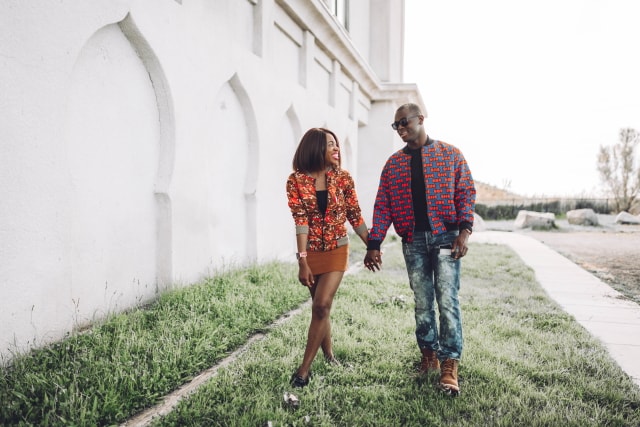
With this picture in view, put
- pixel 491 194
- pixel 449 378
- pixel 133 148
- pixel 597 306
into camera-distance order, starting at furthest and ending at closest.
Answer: pixel 491 194 < pixel 597 306 < pixel 133 148 < pixel 449 378

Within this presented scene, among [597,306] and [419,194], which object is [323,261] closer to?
[419,194]

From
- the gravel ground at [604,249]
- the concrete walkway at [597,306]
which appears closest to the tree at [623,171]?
the gravel ground at [604,249]

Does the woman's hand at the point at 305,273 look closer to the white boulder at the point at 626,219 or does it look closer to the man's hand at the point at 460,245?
the man's hand at the point at 460,245

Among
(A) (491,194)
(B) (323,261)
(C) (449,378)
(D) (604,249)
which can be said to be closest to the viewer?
(C) (449,378)

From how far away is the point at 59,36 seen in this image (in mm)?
3871

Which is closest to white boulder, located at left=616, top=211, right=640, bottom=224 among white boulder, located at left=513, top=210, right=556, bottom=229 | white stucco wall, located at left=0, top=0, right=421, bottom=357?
white boulder, located at left=513, top=210, right=556, bottom=229

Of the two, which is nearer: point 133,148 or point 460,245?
point 460,245

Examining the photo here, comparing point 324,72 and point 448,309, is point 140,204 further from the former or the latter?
point 324,72

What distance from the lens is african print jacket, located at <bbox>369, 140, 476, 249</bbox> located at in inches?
139

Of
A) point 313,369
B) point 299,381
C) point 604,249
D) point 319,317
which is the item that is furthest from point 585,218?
point 299,381

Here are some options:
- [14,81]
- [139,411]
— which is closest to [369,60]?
[14,81]

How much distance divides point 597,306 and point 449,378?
4.24 meters

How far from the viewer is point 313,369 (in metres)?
3.69

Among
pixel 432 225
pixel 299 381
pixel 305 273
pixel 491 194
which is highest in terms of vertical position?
pixel 491 194
